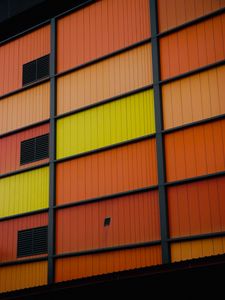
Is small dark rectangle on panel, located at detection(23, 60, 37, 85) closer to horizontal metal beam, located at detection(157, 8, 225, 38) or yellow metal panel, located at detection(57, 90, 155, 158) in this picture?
yellow metal panel, located at detection(57, 90, 155, 158)

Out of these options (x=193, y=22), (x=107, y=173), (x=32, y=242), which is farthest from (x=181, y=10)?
(x=32, y=242)

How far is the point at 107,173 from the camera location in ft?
58.0

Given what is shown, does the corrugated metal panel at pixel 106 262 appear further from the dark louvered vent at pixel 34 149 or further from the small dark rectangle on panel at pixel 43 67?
the small dark rectangle on panel at pixel 43 67

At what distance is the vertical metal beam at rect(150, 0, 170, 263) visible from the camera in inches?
625

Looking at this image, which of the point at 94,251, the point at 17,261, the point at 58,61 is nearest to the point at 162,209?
the point at 94,251

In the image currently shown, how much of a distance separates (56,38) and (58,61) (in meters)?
0.89

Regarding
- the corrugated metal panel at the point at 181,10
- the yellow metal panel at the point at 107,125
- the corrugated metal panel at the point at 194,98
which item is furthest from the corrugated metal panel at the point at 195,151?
Answer: the corrugated metal panel at the point at 181,10

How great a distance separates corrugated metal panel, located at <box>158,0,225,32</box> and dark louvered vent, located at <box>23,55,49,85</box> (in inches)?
192

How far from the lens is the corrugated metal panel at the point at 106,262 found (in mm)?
16156

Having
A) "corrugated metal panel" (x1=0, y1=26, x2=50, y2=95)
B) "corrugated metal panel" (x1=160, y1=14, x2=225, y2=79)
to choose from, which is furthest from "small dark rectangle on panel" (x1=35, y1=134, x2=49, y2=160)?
"corrugated metal panel" (x1=160, y1=14, x2=225, y2=79)

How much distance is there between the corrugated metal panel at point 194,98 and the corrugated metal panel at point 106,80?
1.05 meters

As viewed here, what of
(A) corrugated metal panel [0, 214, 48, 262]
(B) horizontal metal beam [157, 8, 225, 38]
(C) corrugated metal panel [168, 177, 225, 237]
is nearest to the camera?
(C) corrugated metal panel [168, 177, 225, 237]

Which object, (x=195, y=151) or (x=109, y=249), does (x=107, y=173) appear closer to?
(x=109, y=249)

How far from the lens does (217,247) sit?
14969 mm
